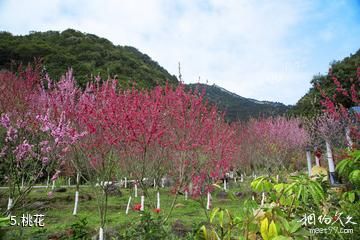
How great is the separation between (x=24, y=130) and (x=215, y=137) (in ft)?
12.1

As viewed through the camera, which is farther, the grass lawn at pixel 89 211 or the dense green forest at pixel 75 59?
the dense green forest at pixel 75 59

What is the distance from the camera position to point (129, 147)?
5.30 metres

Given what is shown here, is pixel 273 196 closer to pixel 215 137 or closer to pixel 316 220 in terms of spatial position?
pixel 316 220

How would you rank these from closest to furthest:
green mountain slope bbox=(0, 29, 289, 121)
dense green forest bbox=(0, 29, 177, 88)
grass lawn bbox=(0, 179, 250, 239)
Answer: grass lawn bbox=(0, 179, 250, 239) < dense green forest bbox=(0, 29, 177, 88) < green mountain slope bbox=(0, 29, 289, 121)

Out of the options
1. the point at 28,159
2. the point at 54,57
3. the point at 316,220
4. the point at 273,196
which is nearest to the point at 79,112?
the point at 28,159

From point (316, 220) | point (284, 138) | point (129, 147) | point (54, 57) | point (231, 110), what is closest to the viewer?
point (316, 220)

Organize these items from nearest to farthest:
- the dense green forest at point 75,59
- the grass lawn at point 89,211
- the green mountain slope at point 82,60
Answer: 1. the grass lawn at point 89,211
2. the dense green forest at point 75,59
3. the green mountain slope at point 82,60

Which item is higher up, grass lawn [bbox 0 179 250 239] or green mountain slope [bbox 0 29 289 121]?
green mountain slope [bbox 0 29 289 121]

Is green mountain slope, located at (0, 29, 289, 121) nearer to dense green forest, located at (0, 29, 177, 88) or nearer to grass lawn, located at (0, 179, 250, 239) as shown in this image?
dense green forest, located at (0, 29, 177, 88)

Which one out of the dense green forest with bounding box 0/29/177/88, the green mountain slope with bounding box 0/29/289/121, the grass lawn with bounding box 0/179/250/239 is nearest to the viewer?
the grass lawn with bounding box 0/179/250/239

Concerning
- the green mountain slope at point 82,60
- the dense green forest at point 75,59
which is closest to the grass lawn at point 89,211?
the green mountain slope at point 82,60

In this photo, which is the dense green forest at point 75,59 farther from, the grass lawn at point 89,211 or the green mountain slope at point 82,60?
the grass lawn at point 89,211

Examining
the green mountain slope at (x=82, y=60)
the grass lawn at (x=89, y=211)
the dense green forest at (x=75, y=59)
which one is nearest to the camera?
the grass lawn at (x=89, y=211)

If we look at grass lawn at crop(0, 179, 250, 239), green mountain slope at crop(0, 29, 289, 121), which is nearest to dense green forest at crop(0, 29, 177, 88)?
green mountain slope at crop(0, 29, 289, 121)
